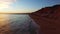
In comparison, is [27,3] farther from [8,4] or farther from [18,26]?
[18,26]

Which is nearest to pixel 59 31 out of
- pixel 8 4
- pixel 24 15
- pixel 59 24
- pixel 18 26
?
pixel 59 24

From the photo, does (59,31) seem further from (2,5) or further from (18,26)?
(2,5)

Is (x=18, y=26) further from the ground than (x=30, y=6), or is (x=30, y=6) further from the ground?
(x=30, y=6)

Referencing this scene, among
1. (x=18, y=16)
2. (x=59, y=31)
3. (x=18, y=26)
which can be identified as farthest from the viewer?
(x=18, y=16)

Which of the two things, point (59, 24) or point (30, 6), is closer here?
point (59, 24)

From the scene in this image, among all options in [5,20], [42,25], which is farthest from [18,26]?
[42,25]

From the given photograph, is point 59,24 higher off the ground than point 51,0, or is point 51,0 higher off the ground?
point 51,0

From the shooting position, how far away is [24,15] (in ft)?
3.74

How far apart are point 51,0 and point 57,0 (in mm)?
55

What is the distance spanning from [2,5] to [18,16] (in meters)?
0.19

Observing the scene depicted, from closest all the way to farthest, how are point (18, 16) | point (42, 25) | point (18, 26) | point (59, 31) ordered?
point (59, 31), point (42, 25), point (18, 26), point (18, 16)

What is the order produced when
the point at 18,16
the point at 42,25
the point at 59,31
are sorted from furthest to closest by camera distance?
the point at 18,16, the point at 42,25, the point at 59,31

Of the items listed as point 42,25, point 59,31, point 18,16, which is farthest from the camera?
point 18,16

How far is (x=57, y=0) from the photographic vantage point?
1.17 metres
